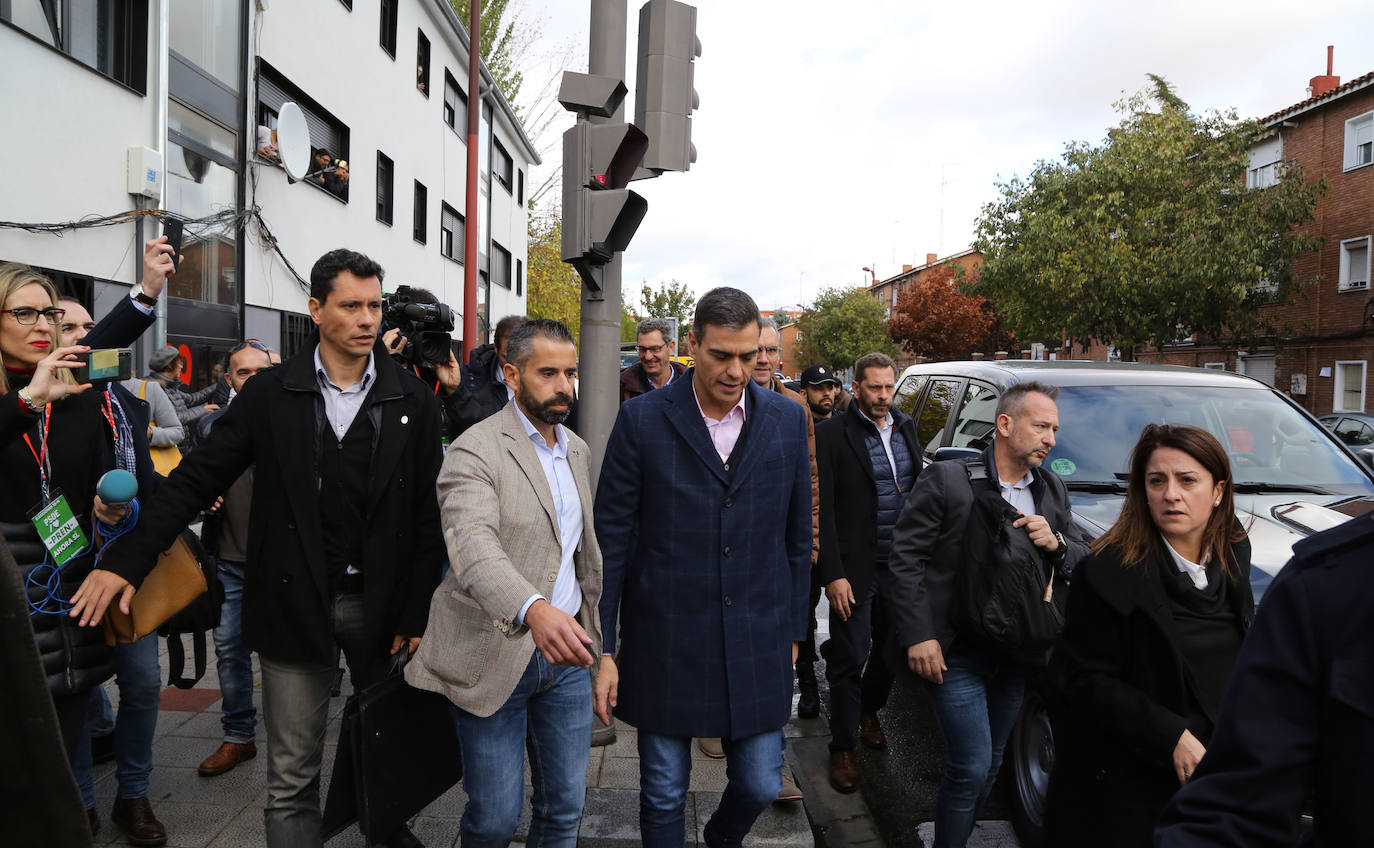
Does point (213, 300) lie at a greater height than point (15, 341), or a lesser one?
greater

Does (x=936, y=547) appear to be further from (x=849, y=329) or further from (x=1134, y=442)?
(x=849, y=329)

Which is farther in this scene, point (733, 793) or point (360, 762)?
point (733, 793)

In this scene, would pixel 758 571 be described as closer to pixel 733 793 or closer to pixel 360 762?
pixel 733 793

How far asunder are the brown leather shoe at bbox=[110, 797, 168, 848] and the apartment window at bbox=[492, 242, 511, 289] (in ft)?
91.6

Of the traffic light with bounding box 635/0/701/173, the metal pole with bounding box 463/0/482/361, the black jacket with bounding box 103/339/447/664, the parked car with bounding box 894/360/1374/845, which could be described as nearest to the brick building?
the metal pole with bounding box 463/0/482/361

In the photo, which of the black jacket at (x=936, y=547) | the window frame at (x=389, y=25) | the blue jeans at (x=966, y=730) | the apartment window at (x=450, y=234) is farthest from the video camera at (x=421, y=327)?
the apartment window at (x=450, y=234)

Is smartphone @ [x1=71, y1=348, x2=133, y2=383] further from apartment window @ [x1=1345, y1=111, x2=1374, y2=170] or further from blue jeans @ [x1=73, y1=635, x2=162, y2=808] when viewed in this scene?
apartment window @ [x1=1345, y1=111, x2=1374, y2=170]

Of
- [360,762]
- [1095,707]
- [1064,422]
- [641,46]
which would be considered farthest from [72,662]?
[1064,422]

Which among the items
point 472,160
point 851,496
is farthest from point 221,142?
point 851,496

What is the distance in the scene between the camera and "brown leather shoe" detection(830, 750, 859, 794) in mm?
4504

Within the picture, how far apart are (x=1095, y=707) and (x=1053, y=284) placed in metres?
26.2

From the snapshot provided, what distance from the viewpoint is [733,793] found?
3.13 metres

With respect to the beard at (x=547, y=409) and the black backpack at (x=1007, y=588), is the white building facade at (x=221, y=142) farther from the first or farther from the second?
the black backpack at (x=1007, y=588)

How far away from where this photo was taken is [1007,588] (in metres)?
3.28
